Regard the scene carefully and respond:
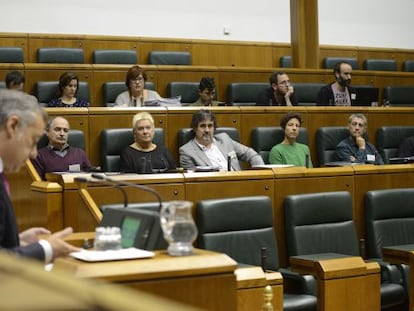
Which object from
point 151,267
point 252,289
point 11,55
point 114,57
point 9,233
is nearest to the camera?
point 151,267

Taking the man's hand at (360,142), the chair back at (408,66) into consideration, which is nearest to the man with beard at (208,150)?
the man's hand at (360,142)

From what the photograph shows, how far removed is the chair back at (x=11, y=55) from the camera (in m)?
4.79

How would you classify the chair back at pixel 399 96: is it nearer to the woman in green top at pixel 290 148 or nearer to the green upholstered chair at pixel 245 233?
the woman in green top at pixel 290 148

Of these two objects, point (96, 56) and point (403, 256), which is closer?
point (403, 256)

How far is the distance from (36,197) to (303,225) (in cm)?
90

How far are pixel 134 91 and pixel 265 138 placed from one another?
27.4 inches

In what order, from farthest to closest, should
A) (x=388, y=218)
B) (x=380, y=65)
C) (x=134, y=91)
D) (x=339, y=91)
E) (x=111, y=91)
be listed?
(x=380, y=65)
(x=339, y=91)
(x=111, y=91)
(x=134, y=91)
(x=388, y=218)

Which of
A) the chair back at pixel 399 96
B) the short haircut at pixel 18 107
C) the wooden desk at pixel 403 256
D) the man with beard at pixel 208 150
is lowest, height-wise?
the wooden desk at pixel 403 256

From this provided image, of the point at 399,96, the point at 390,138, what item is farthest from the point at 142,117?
the point at 399,96

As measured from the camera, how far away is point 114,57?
16.9 feet

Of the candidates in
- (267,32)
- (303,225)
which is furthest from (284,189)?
(267,32)

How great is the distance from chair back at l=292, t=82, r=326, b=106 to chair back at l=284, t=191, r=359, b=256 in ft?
5.70

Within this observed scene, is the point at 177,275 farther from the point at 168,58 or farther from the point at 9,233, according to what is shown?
the point at 168,58

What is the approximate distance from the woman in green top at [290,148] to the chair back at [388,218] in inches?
25.5
